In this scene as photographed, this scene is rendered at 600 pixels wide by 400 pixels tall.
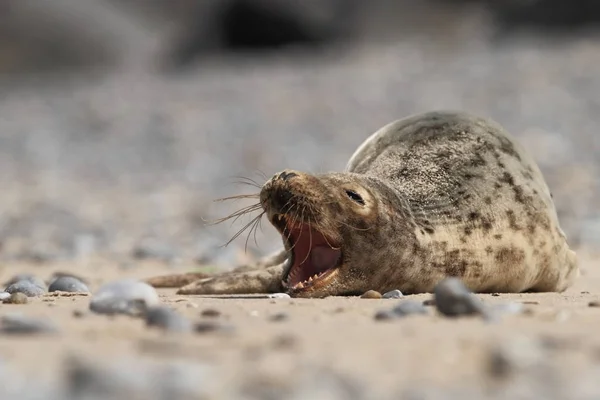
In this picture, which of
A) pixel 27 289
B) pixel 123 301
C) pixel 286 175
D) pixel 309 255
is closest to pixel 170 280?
pixel 27 289

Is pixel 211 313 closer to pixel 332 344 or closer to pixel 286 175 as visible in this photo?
pixel 332 344

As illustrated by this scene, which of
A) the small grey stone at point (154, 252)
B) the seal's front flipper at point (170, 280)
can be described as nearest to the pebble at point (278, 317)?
the seal's front flipper at point (170, 280)

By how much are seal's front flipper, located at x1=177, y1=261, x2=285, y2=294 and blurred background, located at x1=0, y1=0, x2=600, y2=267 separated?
19.2 inches

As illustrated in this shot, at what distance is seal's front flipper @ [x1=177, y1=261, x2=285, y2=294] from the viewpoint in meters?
4.86

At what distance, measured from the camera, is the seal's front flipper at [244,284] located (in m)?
4.86

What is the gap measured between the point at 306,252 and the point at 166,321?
1.66 m

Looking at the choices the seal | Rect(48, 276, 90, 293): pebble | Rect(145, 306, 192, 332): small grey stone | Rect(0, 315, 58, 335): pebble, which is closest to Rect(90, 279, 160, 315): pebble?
Rect(145, 306, 192, 332): small grey stone

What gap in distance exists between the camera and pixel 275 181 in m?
4.23

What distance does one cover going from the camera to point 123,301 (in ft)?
10.7

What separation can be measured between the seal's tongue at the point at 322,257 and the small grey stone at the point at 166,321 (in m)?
1.58

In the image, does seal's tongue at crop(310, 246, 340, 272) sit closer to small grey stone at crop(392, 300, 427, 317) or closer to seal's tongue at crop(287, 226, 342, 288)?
seal's tongue at crop(287, 226, 342, 288)

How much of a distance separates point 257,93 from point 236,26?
5.96 metres

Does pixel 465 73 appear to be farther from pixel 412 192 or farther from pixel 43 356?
pixel 43 356

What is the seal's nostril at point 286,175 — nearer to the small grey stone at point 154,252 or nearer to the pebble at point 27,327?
the pebble at point 27,327
